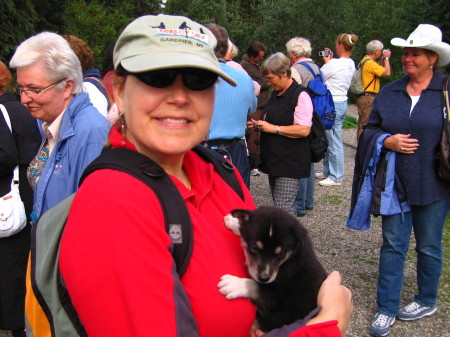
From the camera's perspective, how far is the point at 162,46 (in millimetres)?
1373

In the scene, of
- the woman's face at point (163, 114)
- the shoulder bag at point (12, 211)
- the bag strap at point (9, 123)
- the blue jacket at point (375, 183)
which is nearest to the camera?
the woman's face at point (163, 114)

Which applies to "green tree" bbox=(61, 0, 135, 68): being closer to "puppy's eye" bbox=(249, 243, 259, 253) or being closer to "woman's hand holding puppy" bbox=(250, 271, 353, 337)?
"puppy's eye" bbox=(249, 243, 259, 253)

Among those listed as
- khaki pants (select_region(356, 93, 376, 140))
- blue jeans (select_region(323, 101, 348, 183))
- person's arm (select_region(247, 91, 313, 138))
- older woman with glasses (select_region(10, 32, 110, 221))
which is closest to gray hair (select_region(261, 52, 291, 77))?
person's arm (select_region(247, 91, 313, 138))

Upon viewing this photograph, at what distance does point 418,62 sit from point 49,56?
3264mm

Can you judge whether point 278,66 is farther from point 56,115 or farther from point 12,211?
point 12,211

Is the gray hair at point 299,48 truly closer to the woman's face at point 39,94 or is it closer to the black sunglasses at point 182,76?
the woman's face at point 39,94

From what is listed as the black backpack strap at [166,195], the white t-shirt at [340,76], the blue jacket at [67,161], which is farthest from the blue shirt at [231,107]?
the white t-shirt at [340,76]

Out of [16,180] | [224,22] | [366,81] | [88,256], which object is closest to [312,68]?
[366,81]

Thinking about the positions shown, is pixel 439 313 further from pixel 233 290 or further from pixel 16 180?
pixel 16 180

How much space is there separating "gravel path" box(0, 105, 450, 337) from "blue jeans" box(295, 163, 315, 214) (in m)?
0.17

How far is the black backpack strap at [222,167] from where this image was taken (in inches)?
76.1

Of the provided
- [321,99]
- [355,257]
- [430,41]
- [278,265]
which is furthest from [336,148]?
[278,265]

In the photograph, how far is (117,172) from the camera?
53.2 inches

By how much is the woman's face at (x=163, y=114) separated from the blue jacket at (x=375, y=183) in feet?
10.3
